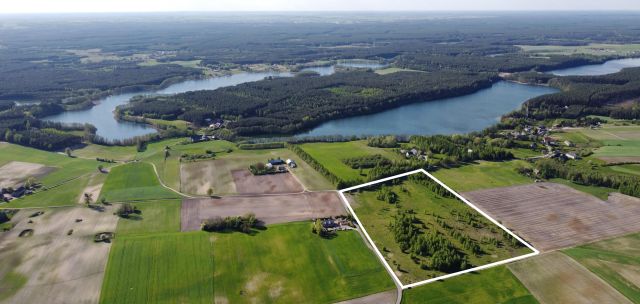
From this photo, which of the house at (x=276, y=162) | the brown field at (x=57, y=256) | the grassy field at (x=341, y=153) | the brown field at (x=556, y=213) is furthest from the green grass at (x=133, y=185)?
the brown field at (x=556, y=213)

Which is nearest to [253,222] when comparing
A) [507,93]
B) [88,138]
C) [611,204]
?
[611,204]

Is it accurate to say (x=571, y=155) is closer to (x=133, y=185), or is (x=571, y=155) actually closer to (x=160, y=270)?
(x=160, y=270)

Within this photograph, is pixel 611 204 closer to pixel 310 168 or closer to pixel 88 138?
pixel 310 168

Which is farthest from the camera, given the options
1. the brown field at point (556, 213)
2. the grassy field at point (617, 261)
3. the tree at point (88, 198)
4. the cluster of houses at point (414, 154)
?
the cluster of houses at point (414, 154)

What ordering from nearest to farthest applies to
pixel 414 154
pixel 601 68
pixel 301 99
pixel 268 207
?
1. pixel 268 207
2. pixel 414 154
3. pixel 301 99
4. pixel 601 68

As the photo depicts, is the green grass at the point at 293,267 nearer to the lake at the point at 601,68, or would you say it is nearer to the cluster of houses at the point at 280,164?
the cluster of houses at the point at 280,164

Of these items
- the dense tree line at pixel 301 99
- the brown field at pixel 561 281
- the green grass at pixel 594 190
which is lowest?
the brown field at pixel 561 281

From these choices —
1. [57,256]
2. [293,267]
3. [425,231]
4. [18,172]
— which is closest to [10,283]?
[57,256]
